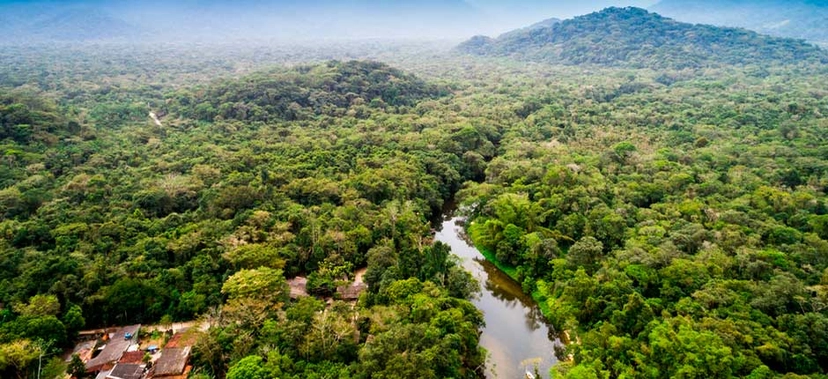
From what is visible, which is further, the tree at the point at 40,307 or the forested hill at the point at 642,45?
the forested hill at the point at 642,45

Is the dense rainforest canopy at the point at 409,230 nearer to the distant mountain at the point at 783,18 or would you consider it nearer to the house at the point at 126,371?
the house at the point at 126,371

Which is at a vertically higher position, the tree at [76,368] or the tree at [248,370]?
the tree at [248,370]

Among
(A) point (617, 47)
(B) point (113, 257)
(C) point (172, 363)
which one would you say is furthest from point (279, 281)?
(A) point (617, 47)

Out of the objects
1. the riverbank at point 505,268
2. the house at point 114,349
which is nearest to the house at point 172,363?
the house at point 114,349

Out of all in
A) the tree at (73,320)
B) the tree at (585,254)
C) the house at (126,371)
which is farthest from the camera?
the tree at (585,254)

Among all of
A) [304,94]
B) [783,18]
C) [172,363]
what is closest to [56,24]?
[304,94]

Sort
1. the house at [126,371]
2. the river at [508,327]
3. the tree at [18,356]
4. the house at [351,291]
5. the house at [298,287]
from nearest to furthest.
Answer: the tree at [18,356] → the house at [126,371] → the river at [508,327] → the house at [298,287] → the house at [351,291]

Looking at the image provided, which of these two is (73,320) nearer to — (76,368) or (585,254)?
(76,368)
